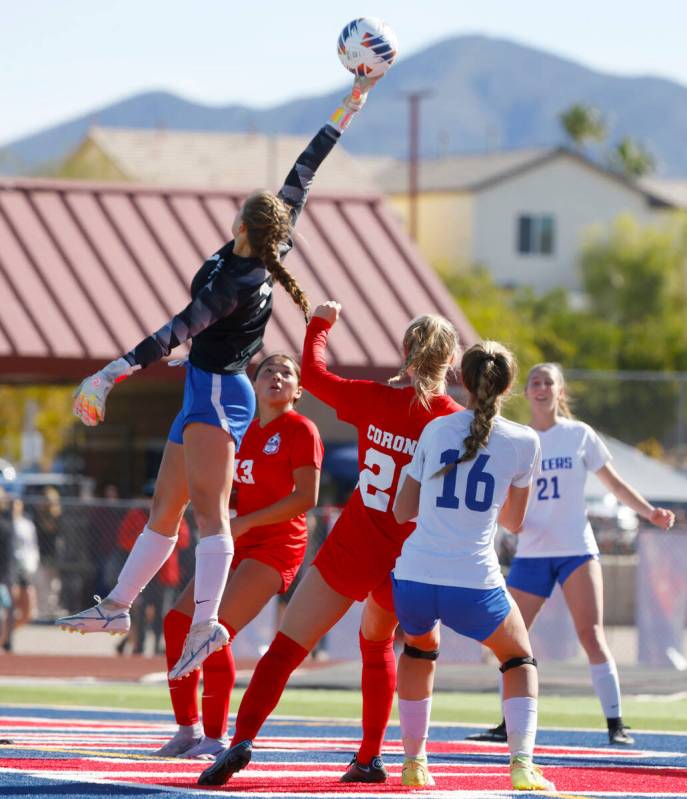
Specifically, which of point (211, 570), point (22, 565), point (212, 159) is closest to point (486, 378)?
point (211, 570)

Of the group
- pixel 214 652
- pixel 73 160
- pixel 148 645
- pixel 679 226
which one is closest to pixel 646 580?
pixel 148 645

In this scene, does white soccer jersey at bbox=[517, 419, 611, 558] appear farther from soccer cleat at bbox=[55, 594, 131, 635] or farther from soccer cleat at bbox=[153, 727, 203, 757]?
soccer cleat at bbox=[55, 594, 131, 635]

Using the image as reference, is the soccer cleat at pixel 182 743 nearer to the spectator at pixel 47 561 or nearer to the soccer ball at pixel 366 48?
the soccer ball at pixel 366 48

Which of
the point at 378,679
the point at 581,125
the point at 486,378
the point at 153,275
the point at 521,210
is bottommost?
the point at 378,679

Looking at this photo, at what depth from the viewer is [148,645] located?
1839 cm

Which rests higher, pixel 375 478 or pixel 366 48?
pixel 366 48

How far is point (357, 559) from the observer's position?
7.07m

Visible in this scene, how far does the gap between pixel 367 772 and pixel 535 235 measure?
71.0 m

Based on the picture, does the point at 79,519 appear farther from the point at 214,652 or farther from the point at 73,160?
the point at 73,160

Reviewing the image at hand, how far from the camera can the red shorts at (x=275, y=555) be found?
8.04 m

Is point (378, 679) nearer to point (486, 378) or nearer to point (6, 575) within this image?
point (486, 378)

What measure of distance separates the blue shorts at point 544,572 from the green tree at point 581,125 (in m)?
106

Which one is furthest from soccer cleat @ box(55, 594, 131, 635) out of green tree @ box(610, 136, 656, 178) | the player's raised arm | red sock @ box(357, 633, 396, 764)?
green tree @ box(610, 136, 656, 178)

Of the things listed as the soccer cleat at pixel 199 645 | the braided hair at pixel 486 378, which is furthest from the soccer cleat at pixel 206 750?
the braided hair at pixel 486 378
